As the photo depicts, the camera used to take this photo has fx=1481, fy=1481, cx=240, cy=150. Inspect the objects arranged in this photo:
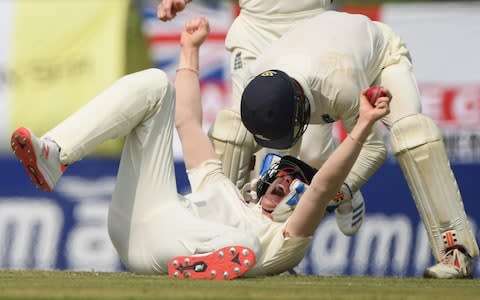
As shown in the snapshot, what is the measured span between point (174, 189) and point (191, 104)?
0.51m

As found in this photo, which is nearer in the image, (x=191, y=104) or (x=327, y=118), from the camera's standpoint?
(x=191, y=104)

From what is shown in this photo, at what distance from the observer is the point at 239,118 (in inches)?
346

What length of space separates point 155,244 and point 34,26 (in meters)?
5.19

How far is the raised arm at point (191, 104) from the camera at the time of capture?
24.4 feet

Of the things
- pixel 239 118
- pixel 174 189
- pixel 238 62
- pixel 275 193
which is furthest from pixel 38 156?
pixel 238 62

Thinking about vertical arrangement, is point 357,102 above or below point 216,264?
above

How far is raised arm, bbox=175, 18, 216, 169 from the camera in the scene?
24.4ft

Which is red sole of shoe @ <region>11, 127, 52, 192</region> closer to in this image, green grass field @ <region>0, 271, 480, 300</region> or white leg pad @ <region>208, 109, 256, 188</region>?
green grass field @ <region>0, 271, 480, 300</region>

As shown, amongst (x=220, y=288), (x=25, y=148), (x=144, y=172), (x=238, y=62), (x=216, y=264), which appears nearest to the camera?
(x=220, y=288)

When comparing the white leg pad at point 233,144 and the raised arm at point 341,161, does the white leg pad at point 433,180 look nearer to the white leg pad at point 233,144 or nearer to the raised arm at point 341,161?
the white leg pad at point 233,144

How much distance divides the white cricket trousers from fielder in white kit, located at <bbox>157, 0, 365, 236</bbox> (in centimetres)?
157

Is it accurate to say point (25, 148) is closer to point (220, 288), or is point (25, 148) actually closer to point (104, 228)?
point (220, 288)

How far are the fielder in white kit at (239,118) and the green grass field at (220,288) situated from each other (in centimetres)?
133

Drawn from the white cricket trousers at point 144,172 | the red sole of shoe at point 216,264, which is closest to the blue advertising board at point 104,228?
the white cricket trousers at point 144,172
